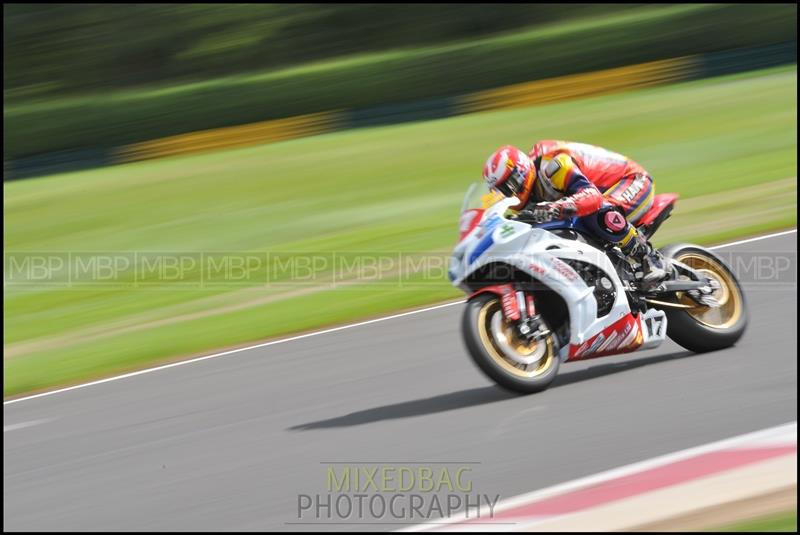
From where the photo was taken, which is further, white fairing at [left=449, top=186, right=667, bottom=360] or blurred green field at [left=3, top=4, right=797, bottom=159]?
blurred green field at [left=3, top=4, right=797, bottom=159]

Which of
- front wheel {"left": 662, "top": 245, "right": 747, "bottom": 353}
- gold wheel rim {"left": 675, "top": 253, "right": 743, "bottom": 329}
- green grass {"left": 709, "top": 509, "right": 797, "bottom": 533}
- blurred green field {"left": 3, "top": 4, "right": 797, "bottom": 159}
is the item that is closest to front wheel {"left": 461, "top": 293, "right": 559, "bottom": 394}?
front wheel {"left": 662, "top": 245, "right": 747, "bottom": 353}

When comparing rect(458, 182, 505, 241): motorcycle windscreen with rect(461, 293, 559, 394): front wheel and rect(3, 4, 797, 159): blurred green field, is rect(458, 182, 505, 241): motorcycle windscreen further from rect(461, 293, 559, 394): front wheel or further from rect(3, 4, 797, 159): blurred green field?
rect(3, 4, 797, 159): blurred green field

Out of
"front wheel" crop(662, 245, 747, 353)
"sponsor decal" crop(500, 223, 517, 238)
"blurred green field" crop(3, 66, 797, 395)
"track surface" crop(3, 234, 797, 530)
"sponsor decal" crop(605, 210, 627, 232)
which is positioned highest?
"blurred green field" crop(3, 66, 797, 395)

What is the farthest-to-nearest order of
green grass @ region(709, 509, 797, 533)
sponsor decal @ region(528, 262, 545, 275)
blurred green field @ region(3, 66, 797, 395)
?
blurred green field @ region(3, 66, 797, 395)
sponsor decal @ region(528, 262, 545, 275)
green grass @ region(709, 509, 797, 533)

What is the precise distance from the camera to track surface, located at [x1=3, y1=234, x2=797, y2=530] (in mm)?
5438

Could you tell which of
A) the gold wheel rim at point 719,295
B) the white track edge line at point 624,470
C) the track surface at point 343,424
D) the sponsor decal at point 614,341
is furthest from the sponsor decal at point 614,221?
the white track edge line at point 624,470

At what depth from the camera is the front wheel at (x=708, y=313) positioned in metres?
7.17

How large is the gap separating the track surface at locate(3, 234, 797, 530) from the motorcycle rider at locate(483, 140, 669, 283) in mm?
850

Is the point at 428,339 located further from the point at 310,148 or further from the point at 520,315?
the point at 310,148

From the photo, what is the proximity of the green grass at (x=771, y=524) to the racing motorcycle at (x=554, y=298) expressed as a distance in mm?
2176

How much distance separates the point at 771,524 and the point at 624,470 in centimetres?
92

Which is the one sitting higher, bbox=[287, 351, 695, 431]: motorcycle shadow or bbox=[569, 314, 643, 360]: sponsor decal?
bbox=[569, 314, 643, 360]: sponsor decal

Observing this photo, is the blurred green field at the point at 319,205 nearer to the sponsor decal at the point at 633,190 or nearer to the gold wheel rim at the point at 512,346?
the sponsor decal at the point at 633,190

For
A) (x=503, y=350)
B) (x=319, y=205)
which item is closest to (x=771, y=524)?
(x=503, y=350)
